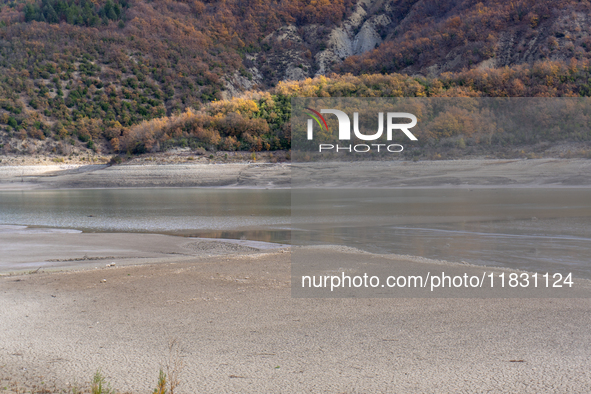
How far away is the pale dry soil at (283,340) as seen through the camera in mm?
3844

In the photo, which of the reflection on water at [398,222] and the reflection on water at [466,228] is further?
the reflection on water at [398,222]

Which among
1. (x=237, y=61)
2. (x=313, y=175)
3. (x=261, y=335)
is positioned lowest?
(x=313, y=175)

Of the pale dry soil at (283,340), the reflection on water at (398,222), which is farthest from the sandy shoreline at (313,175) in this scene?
the pale dry soil at (283,340)

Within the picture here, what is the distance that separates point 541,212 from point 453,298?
1180cm

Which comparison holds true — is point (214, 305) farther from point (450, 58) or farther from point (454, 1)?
point (454, 1)

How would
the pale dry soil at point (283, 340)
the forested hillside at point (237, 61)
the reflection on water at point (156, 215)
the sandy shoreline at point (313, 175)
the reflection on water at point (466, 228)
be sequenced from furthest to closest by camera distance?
the forested hillside at point (237, 61) < the sandy shoreline at point (313, 175) < the reflection on water at point (156, 215) < the reflection on water at point (466, 228) < the pale dry soil at point (283, 340)

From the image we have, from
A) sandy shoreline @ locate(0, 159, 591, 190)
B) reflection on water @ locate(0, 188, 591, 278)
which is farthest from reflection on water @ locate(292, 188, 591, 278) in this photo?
sandy shoreline @ locate(0, 159, 591, 190)

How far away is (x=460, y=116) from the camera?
38938mm

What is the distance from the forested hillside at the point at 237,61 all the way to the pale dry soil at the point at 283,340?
3387 cm

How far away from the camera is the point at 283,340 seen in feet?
15.4

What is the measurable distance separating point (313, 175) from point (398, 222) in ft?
62.6

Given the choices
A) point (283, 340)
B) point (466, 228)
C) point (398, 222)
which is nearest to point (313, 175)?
point (398, 222)

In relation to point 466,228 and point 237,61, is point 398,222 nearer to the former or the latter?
point 466,228

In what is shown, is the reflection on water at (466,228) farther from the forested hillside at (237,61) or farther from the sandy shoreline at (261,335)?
the forested hillside at (237,61)
